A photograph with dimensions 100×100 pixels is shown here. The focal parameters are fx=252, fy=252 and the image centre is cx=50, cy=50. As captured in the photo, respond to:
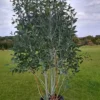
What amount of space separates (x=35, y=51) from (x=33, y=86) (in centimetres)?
412

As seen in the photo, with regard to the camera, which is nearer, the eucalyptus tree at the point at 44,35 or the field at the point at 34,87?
the eucalyptus tree at the point at 44,35

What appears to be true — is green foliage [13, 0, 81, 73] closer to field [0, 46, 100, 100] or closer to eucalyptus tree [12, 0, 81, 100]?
eucalyptus tree [12, 0, 81, 100]

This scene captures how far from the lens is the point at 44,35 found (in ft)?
19.8

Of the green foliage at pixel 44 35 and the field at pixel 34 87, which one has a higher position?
the green foliage at pixel 44 35

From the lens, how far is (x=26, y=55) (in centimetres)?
620

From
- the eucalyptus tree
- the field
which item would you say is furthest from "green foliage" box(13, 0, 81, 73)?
the field

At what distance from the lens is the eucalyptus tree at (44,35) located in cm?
599

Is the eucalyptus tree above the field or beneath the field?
above

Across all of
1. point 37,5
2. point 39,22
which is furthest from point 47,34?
point 37,5

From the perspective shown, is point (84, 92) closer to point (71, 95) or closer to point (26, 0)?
point (71, 95)

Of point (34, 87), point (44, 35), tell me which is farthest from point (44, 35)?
point (34, 87)

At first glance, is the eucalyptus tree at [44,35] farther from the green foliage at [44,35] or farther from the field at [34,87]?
the field at [34,87]

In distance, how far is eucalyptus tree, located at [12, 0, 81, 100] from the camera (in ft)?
19.6

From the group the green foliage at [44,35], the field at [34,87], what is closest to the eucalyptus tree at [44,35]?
the green foliage at [44,35]
